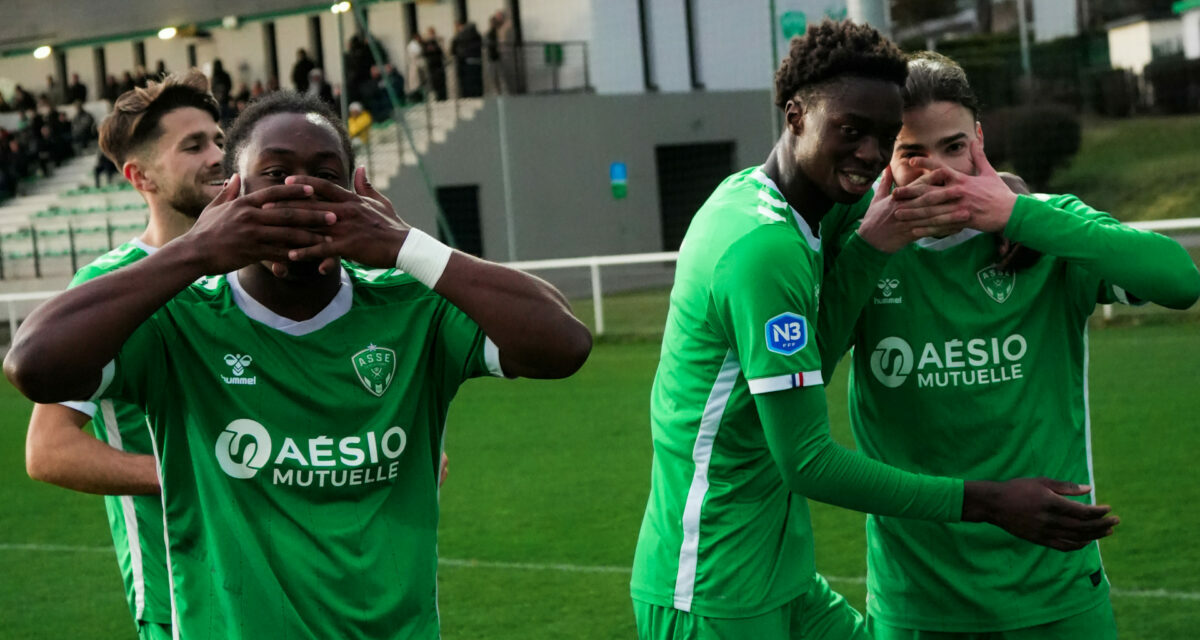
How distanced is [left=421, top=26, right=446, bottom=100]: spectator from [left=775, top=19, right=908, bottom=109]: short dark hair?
24027mm

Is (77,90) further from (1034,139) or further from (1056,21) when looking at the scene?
(1056,21)

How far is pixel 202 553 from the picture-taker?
260 centimetres

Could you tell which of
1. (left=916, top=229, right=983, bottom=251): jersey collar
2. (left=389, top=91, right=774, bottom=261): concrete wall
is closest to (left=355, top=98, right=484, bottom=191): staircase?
(left=389, top=91, right=774, bottom=261): concrete wall

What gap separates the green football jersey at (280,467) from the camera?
256cm

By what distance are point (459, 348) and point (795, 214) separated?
0.80 meters

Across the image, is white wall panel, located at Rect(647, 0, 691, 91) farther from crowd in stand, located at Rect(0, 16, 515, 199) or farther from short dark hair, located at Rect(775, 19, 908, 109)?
short dark hair, located at Rect(775, 19, 908, 109)

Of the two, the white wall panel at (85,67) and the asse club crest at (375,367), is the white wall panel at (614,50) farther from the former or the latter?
the asse club crest at (375,367)

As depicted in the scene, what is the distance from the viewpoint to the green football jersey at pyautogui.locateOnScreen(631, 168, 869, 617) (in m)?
2.89

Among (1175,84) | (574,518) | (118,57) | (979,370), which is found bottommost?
(574,518)

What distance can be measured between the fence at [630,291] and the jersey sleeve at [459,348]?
12497 mm

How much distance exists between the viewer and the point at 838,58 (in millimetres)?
2939

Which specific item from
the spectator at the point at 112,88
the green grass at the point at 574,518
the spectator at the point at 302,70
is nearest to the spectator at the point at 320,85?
the spectator at the point at 302,70

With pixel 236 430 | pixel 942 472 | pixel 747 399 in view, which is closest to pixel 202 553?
pixel 236 430

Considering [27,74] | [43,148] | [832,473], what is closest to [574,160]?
[43,148]
